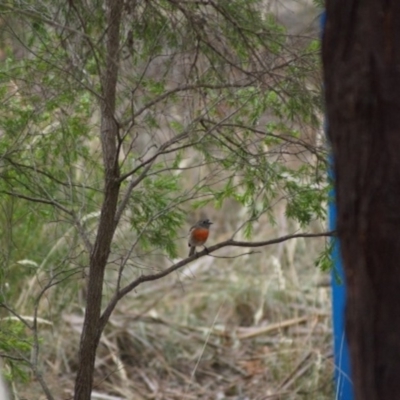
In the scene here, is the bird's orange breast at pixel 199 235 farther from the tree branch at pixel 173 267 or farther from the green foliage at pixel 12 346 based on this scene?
the green foliage at pixel 12 346

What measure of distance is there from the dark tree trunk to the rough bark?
1.54m

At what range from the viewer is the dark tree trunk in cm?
307

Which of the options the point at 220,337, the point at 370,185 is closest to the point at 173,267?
the point at 370,185

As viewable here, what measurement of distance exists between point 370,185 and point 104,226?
71.1 inches

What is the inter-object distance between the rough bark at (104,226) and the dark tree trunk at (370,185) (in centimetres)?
154

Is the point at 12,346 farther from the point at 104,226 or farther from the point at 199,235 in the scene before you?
the point at 199,235

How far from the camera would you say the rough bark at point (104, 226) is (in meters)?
4.57

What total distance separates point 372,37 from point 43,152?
90.0 inches

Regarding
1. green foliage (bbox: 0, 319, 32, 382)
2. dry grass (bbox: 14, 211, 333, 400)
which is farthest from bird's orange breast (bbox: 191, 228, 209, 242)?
dry grass (bbox: 14, 211, 333, 400)

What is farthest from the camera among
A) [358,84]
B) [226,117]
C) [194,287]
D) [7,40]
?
[194,287]

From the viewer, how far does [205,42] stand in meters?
4.59

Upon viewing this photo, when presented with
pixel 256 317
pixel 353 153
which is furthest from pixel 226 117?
pixel 256 317

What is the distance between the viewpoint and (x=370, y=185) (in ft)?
10.2

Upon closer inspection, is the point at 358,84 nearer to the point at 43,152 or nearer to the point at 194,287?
the point at 43,152
